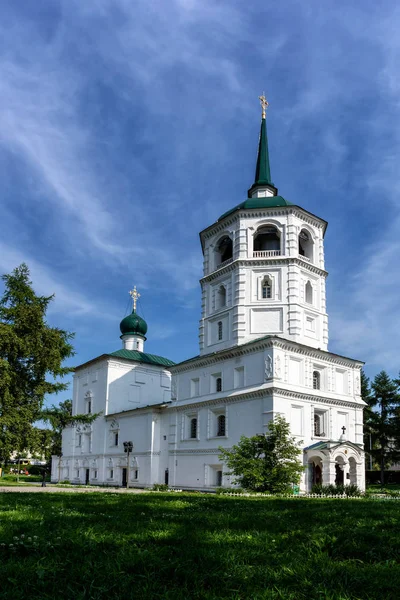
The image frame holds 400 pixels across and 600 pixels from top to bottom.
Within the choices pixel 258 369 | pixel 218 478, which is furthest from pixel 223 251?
pixel 218 478

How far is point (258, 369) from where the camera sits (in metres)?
33.0

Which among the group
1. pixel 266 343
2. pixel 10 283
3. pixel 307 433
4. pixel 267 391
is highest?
pixel 10 283

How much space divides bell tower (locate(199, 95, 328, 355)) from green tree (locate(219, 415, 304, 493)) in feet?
26.5

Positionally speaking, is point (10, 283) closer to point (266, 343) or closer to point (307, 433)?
point (266, 343)

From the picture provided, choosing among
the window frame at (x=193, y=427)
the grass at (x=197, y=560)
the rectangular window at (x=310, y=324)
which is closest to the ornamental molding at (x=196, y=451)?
the window frame at (x=193, y=427)

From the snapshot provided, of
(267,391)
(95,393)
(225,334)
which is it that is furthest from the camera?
(95,393)

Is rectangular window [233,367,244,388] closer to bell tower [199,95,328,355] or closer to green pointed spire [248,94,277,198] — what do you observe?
bell tower [199,95,328,355]

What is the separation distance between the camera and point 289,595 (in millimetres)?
4332

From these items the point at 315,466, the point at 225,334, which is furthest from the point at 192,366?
the point at 315,466

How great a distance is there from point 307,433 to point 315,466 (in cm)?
240

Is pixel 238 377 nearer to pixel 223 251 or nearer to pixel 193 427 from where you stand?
pixel 193 427

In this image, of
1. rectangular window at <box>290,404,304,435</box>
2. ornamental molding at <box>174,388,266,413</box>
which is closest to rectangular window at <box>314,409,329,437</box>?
rectangular window at <box>290,404,304,435</box>

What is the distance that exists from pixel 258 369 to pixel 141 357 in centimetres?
2147

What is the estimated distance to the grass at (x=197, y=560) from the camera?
4449 millimetres
